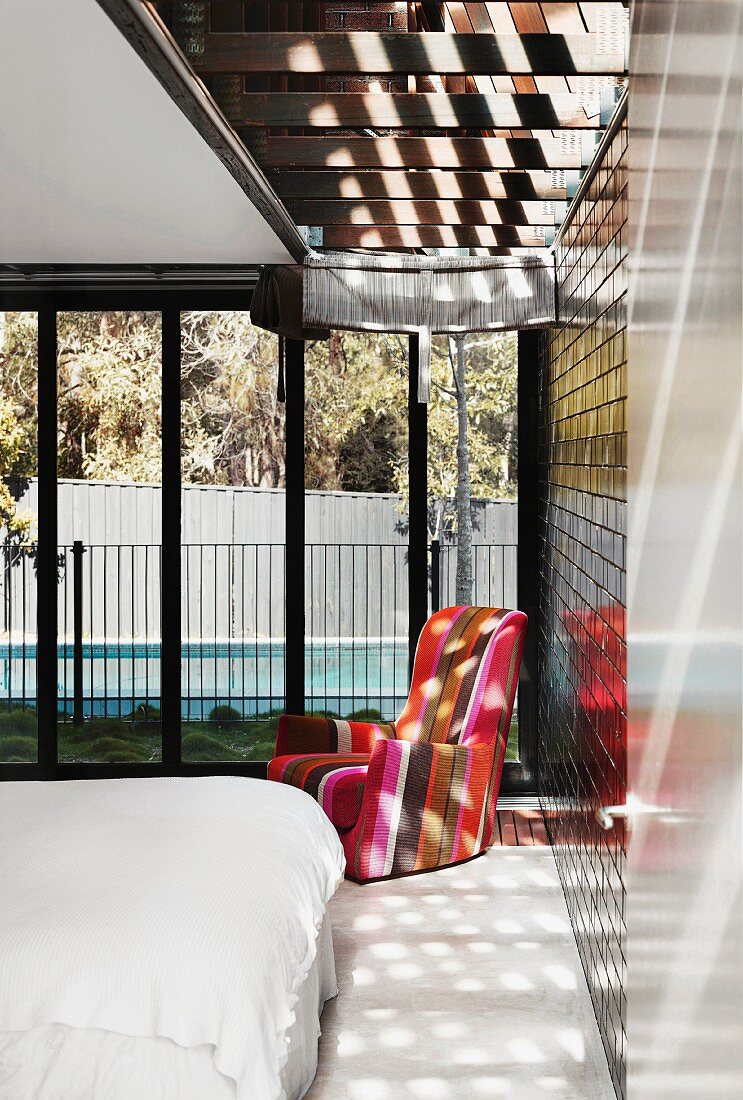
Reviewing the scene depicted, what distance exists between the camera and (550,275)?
3947 millimetres

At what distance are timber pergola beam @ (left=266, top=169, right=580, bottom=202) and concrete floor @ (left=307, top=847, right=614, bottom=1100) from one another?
2386mm

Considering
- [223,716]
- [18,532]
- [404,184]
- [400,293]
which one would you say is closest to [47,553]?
[18,532]

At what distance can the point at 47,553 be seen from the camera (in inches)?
198

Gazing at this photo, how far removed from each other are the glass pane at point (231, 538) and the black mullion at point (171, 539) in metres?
0.04

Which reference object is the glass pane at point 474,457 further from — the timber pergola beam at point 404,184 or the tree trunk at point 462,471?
the timber pergola beam at point 404,184

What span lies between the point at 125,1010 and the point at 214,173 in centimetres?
228

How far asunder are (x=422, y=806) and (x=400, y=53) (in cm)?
276

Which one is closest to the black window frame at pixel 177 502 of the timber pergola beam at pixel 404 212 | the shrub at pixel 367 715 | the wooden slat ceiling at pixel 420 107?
the shrub at pixel 367 715

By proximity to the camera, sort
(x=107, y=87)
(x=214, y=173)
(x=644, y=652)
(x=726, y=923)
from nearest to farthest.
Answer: (x=726, y=923) < (x=644, y=652) < (x=107, y=87) < (x=214, y=173)

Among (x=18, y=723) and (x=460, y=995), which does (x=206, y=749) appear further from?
(x=460, y=995)

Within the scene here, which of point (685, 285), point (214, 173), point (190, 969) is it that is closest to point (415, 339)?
point (214, 173)

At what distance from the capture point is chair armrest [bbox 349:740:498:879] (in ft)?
13.0

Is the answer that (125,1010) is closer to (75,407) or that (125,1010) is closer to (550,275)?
(550,275)

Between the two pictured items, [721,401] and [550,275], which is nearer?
[721,401]
